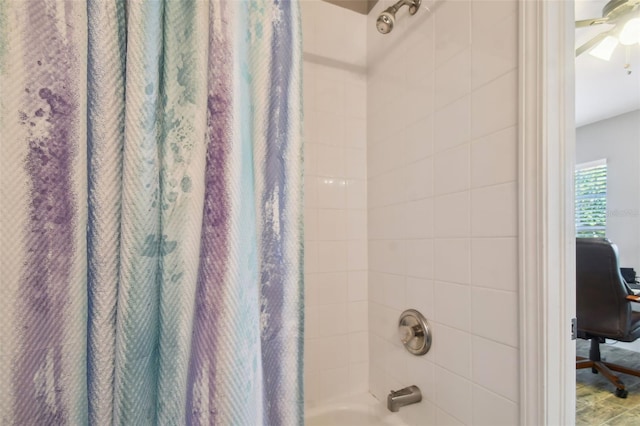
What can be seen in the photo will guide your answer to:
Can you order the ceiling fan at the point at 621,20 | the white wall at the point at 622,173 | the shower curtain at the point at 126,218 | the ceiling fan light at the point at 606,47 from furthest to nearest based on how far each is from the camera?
1. the white wall at the point at 622,173
2. the ceiling fan light at the point at 606,47
3. the ceiling fan at the point at 621,20
4. the shower curtain at the point at 126,218

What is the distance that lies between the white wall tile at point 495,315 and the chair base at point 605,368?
204 cm

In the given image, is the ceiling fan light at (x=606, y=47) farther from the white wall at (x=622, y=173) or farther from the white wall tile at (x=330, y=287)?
the white wall tile at (x=330, y=287)

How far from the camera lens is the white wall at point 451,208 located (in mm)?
705

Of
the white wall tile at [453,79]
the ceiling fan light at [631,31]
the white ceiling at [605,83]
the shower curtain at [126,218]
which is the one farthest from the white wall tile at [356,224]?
the white ceiling at [605,83]

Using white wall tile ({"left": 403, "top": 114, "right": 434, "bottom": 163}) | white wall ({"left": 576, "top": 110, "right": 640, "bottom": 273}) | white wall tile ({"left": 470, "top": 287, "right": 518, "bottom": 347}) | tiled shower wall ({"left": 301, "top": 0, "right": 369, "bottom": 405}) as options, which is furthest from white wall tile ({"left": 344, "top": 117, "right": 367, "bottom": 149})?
white wall ({"left": 576, "top": 110, "right": 640, "bottom": 273})

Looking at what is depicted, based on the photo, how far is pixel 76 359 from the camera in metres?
0.48

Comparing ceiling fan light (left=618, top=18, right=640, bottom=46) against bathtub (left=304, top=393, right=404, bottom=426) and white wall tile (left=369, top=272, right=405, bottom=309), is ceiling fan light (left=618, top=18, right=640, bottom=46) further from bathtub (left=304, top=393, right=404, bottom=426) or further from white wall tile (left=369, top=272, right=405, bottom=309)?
bathtub (left=304, top=393, right=404, bottom=426)

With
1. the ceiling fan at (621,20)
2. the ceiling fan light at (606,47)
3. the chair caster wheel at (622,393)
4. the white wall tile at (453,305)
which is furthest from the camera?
the chair caster wheel at (622,393)

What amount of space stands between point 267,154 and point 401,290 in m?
0.75

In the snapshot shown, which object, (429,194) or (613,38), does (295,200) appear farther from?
(613,38)

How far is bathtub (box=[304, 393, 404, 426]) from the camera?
3.71 ft

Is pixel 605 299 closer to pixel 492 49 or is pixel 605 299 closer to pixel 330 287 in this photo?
pixel 330 287

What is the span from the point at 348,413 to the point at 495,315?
773 mm

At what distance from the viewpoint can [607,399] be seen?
184 cm
